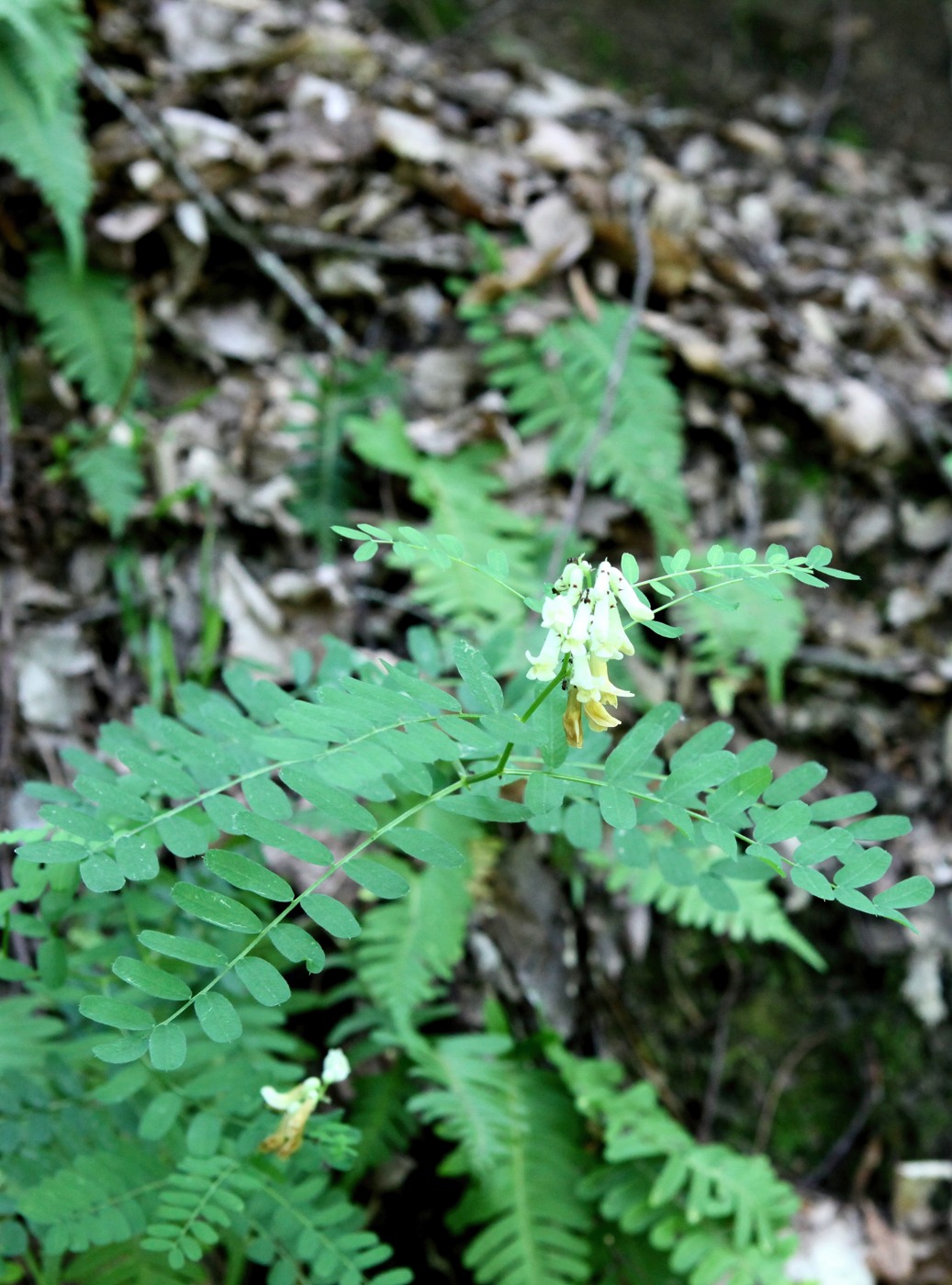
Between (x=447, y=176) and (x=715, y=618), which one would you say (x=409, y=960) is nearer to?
(x=715, y=618)

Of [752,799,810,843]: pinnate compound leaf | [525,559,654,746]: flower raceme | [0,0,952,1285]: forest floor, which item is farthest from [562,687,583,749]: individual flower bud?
[0,0,952,1285]: forest floor

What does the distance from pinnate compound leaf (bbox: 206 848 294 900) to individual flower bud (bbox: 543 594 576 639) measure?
43 centimetres

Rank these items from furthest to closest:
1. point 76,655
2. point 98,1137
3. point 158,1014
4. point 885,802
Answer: point 885,802 < point 76,655 < point 158,1014 < point 98,1137

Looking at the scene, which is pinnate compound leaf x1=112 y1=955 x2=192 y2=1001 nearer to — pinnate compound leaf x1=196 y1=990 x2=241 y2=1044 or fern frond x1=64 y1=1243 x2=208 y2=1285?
pinnate compound leaf x1=196 y1=990 x2=241 y2=1044

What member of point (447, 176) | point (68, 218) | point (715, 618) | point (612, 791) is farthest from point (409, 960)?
point (447, 176)

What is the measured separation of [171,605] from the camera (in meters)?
2.57

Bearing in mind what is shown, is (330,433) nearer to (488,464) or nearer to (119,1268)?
(488,464)

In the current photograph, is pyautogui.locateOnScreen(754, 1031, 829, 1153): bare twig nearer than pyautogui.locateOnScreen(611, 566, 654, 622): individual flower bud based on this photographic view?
No

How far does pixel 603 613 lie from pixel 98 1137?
3.59 ft

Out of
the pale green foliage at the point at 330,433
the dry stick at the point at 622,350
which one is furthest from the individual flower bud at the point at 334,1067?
the pale green foliage at the point at 330,433

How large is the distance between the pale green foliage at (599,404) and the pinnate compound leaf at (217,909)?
1.94 m

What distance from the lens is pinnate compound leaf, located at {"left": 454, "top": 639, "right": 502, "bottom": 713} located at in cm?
120

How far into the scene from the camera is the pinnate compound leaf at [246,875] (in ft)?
3.63

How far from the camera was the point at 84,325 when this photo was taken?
A: 270 centimetres
